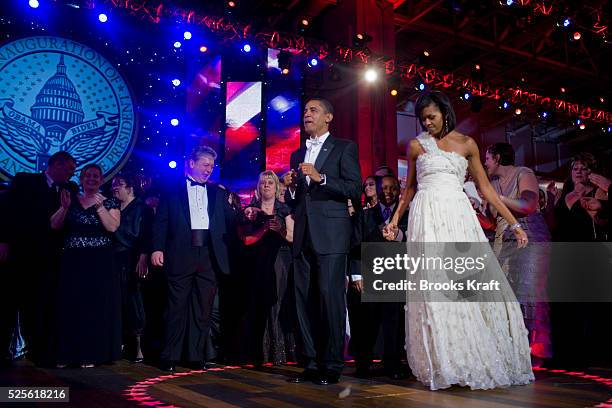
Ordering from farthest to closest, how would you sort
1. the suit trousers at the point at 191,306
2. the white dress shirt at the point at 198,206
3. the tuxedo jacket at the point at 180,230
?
the white dress shirt at the point at 198,206 < the tuxedo jacket at the point at 180,230 < the suit trousers at the point at 191,306

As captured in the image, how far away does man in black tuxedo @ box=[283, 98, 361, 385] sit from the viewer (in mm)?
3246

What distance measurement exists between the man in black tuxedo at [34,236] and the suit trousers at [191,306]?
965 millimetres

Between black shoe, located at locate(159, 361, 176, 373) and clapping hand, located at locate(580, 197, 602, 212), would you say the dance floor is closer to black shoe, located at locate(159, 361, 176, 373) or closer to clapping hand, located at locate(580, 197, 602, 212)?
black shoe, located at locate(159, 361, 176, 373)

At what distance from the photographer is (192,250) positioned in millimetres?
4156

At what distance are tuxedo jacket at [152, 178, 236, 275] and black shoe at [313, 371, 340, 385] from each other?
1.32 metres

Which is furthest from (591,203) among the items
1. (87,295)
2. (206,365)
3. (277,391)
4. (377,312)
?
(87,295)

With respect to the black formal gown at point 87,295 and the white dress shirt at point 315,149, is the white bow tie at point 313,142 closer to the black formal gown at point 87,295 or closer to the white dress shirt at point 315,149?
the white dress shirt at point 315,149

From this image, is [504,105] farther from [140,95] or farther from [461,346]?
[461,346]

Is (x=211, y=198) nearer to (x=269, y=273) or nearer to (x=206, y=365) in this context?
(x=269, y=273)

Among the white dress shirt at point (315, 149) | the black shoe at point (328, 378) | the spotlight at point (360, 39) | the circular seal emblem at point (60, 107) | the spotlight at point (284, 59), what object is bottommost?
the black shoe at point (328, 378)

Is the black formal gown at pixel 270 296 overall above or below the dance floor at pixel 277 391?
above

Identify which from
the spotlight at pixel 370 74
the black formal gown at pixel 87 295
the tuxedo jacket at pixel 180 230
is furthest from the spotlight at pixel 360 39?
the black formal gown at pixel 87 295

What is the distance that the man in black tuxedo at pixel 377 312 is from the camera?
3.57 m

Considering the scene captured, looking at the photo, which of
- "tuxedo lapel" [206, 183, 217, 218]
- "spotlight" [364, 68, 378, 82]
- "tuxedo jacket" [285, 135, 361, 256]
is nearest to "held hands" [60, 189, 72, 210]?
"tuxedo lapel" [206, 183, 217, 218]
